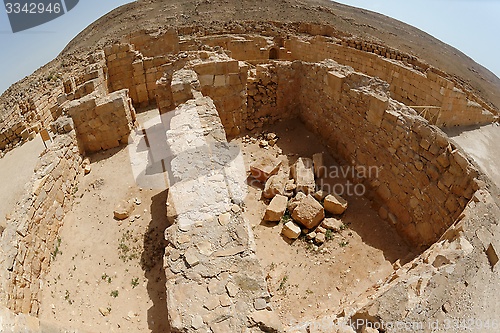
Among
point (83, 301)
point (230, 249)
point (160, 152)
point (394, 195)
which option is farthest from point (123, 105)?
point (394, 195)

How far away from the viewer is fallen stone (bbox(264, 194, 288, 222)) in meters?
6.08

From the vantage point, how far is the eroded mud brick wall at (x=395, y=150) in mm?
4844

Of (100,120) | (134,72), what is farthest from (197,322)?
(134,72)

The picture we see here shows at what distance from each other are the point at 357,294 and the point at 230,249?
97.9 inches

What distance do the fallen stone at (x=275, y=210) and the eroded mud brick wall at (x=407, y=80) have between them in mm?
7268

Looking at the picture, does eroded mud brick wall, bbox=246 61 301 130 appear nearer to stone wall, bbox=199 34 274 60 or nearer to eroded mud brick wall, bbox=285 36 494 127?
eroded mud brick wall, bbox=285 36 494 127

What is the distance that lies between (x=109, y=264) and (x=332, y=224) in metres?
4.00

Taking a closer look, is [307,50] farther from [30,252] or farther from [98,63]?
[30,252]

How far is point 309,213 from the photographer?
588 centimetres

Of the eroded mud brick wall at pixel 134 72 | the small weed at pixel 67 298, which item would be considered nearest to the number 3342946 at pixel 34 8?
the eroded mud brick wall at pixel 134 72

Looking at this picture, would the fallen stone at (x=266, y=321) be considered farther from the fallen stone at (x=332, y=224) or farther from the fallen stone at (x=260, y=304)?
the fallen stone at (x=332, y=224)

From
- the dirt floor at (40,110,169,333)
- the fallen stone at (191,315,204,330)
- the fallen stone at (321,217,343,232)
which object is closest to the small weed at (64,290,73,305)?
the dirt floor at (40,110,169,333)

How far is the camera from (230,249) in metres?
3.53

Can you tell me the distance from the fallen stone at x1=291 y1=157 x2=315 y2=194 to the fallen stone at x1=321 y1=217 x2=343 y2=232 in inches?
30.1
